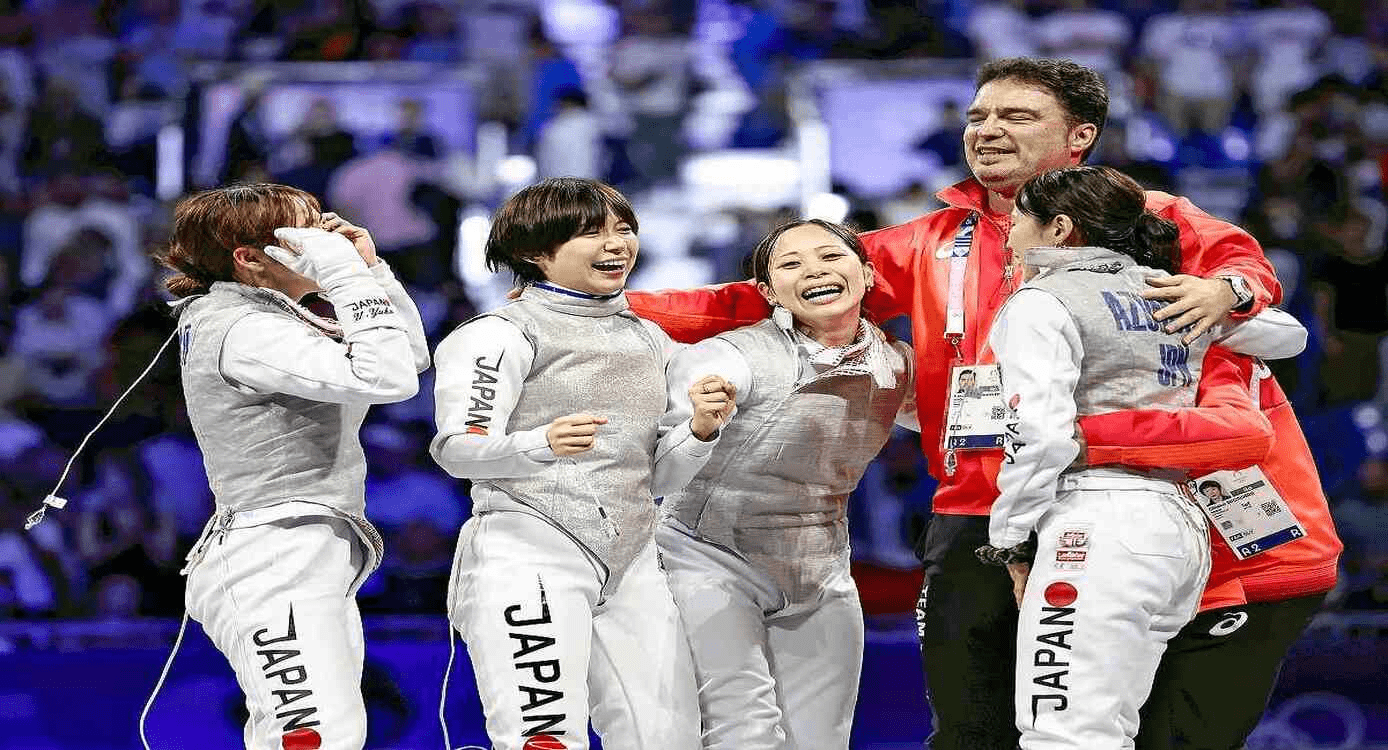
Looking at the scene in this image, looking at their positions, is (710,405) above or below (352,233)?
below

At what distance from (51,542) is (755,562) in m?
3.83

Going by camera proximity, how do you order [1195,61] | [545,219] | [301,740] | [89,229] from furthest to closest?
[1195,61] < [89,229] < [545,219] < [301,740]

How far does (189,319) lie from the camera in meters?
2.96

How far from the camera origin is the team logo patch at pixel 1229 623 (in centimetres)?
308

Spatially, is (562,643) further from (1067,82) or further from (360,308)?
(1067,82)

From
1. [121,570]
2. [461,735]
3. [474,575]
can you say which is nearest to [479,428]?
[474,575]

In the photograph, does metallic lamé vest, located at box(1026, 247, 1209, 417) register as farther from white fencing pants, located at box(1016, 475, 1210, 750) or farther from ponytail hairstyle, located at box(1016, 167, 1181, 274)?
white fencing pants, located at box(1016, 475, 1210, 750)

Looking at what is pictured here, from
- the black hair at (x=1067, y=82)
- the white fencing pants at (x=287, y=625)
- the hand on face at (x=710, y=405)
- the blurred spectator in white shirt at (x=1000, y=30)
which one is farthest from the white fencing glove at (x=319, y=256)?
the blurred spectator in white shirt at (x=1000, y=30)

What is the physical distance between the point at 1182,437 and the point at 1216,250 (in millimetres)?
572

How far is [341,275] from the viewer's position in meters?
2.90

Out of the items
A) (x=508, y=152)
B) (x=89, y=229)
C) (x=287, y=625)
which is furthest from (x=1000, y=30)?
(x=287, y=625)

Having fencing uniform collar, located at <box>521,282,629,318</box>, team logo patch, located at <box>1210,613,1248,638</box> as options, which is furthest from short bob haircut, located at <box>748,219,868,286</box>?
team logo patch, located at <box>1210,613,1248,638</box>

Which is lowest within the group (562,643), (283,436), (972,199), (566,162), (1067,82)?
(562,643)

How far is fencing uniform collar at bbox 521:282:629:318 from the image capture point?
3.03m
